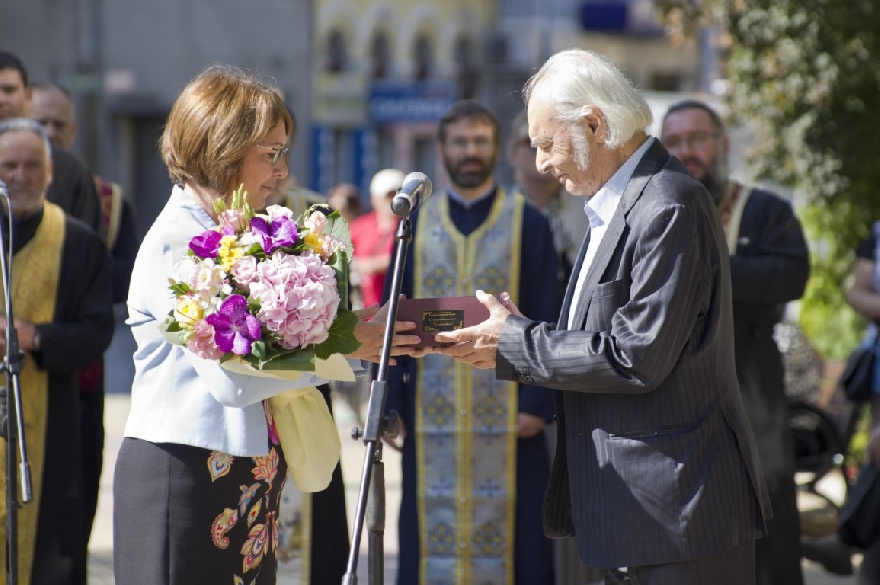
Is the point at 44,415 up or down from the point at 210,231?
down

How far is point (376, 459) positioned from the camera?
337 cm

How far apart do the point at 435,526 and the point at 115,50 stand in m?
20.2

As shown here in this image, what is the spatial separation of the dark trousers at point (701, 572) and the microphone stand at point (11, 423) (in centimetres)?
207

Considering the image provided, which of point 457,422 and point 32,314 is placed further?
point 457,422

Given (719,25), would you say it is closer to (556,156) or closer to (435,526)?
(435,526)

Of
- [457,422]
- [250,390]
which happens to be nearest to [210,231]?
[250,390]

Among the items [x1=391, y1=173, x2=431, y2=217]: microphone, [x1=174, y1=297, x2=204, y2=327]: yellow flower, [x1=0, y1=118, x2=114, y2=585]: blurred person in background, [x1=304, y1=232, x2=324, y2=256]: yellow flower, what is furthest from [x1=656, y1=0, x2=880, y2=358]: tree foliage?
[x1=174, y1=297, x2=204, y2=327]: yellow flower

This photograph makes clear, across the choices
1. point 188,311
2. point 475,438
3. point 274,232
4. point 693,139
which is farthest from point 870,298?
point 188,311

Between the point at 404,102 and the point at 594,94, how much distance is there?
25.8 metres

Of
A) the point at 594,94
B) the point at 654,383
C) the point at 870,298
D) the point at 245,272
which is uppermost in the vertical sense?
the point at 594,94

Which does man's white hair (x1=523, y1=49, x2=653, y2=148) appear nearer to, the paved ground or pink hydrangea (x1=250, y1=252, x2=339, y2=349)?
pink hydrangea (x1=250, y1=252, x2=339, y2=349)

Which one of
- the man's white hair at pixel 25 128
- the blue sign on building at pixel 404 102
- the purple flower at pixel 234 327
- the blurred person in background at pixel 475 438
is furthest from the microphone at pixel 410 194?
the blue sign on building at pixel 404 102

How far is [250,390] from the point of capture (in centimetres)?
348

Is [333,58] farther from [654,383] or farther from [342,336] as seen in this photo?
Answer: [654,383]
